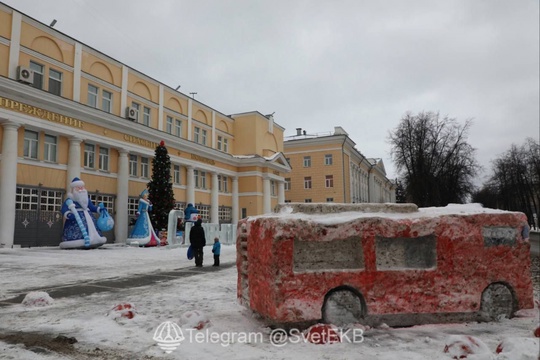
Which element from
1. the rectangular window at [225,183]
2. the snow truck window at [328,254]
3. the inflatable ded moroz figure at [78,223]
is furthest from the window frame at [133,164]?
the snow truck window at [328,254]

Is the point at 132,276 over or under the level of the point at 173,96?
under

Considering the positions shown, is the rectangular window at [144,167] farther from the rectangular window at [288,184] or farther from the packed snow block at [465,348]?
the rectangular window at [288,184]

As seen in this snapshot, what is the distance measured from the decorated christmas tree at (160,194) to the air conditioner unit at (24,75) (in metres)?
7.74

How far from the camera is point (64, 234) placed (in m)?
19.9

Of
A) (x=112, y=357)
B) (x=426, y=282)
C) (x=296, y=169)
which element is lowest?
(x=112, y=357)

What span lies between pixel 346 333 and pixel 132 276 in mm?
7265

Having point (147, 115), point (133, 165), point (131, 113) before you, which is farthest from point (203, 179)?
point (131, 113)

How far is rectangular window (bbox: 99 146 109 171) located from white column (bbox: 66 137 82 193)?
242 cm

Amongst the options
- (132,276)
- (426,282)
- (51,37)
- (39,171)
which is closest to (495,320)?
(426,282)

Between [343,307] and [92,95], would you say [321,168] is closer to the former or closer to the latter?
[92,95]

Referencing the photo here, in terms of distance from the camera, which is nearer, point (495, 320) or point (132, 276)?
point (495, 320)

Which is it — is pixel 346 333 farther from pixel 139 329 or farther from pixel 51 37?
pixel 51 37

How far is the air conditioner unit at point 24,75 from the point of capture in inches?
805

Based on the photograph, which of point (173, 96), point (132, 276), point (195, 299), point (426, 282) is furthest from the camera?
point (173, 96)
